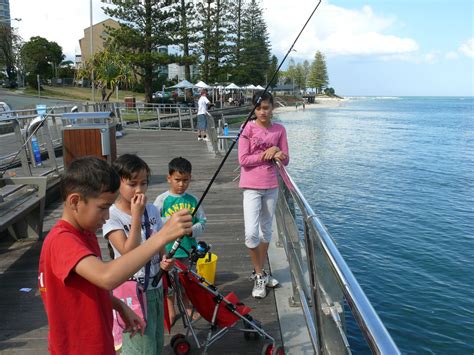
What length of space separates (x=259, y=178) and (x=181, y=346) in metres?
1.45

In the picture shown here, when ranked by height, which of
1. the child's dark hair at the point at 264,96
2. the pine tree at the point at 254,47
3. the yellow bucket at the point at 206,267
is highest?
the pine tree at the point at 254,47

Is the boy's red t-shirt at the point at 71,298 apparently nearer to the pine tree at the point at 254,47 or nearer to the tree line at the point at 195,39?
the tree line at the point at 195,39

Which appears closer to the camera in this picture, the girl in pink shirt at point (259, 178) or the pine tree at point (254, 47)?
the girl in pink shirt at point (259, 178)

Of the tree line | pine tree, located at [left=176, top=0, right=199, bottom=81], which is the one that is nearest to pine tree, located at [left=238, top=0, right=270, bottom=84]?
the tree line

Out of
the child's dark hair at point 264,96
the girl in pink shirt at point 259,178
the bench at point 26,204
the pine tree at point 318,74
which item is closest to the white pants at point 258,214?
the girl in pink shirt at point 259,178

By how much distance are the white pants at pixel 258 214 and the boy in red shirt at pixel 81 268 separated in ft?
6.81

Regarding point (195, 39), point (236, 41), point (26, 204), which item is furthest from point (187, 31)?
point (26, 204)

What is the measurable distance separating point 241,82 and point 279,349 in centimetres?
6227

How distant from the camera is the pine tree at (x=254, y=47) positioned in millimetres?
61312

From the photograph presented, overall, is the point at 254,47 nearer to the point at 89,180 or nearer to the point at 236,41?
the point at 236,41

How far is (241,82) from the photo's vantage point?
6353 cm

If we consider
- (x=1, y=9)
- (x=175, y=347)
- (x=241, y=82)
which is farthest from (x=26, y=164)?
(x=1, y=9)

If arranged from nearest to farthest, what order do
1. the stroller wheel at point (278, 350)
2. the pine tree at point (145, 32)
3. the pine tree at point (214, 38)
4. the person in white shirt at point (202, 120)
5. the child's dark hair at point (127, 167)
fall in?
the child's dark hair at point (127, 167)
the stroller wheel at point (278, 350)
the person in white shirt at point (202, 120)
the pine tree at point (145, 32)
the pine tree at point (214, 38)

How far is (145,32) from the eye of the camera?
113 feet
